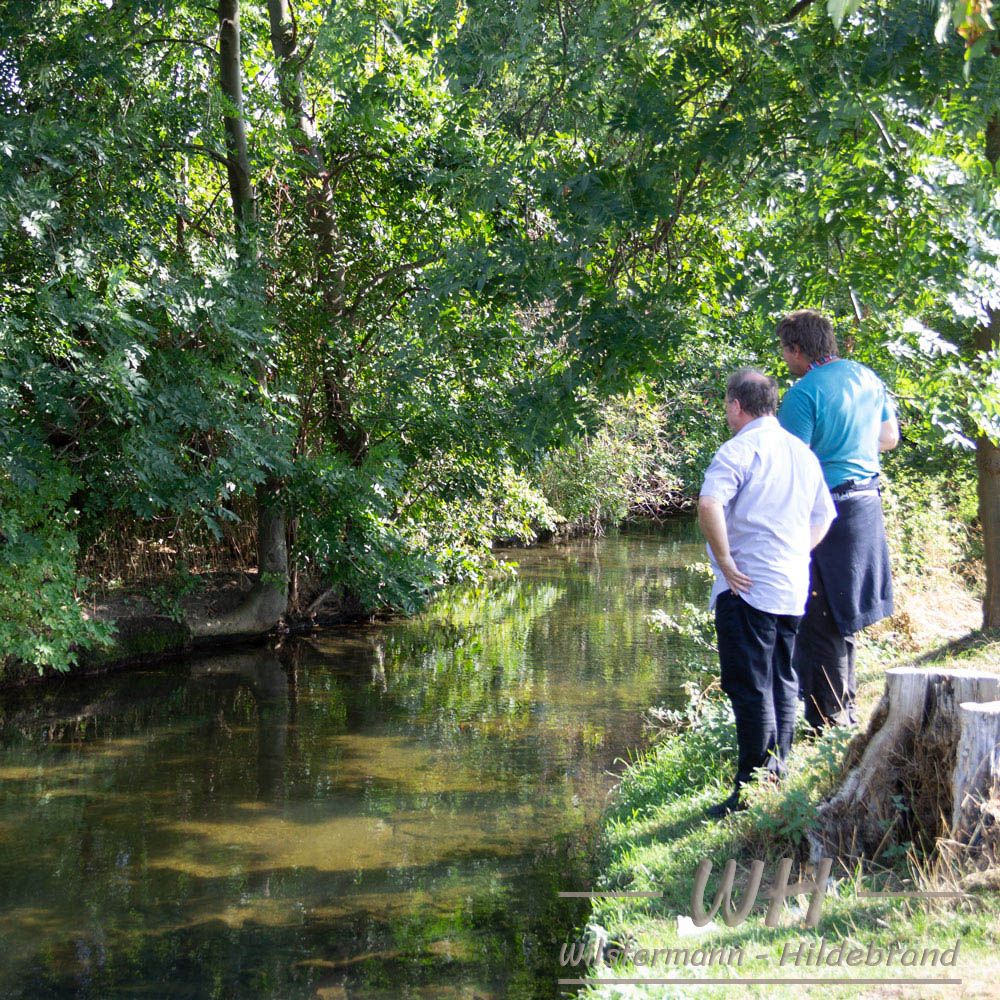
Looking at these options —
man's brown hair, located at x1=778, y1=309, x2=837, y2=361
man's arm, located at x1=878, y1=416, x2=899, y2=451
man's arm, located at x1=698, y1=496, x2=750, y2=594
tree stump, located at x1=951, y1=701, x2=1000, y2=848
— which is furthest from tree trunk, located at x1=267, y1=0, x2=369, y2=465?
tree stump, located at x1=951, y1=701, x2=1000, y2=848

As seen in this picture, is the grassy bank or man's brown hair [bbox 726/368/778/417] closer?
the grassy bank

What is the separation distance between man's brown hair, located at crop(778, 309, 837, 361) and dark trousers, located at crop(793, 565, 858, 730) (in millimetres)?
1098

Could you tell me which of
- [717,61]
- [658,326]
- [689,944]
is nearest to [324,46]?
[717,61]

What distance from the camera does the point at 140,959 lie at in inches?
201

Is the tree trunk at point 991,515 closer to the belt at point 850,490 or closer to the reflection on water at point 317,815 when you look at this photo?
the reflection on water at point 317,815

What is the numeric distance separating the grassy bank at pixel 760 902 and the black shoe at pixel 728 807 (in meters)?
0.05

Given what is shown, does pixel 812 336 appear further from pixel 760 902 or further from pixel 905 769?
pixel 760 902

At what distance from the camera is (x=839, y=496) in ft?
17.8

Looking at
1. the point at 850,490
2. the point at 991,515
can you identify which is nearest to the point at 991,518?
the point at 991,515

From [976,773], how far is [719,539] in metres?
1.36

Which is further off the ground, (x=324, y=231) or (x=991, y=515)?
(x=324, y=231)

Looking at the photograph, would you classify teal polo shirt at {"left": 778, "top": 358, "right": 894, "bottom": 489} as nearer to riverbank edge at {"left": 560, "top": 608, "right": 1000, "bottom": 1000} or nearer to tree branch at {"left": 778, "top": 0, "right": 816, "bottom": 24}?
riverbank edge at {"left": 560, "top": 608, "right": 1000, "bottom": 1000}

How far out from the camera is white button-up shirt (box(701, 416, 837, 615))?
187 inches

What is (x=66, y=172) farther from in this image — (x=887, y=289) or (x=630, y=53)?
(x=887, y=289)
